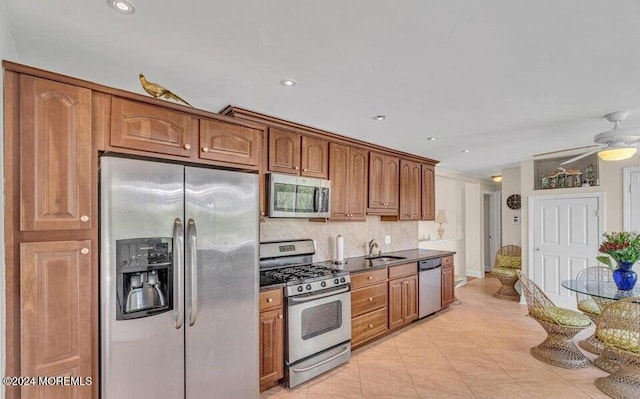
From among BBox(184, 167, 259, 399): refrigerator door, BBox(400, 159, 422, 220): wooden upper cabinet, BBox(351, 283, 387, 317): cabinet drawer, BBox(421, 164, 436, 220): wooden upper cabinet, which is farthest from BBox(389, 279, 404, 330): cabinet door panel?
BBox(184, 167, 259, 399): refrigerator door

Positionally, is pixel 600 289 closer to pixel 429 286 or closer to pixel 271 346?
pixel 429 286

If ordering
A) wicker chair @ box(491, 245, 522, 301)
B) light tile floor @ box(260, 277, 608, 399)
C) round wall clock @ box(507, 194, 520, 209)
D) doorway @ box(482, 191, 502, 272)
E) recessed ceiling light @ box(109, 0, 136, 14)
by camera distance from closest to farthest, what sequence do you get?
recessed ceiling light @ box(109, 0, 136, 14)
light tile floor @ box(260, 277, 608, 399)
wicker chair @ box(491, 245, 522, 301)
round wall clock @ box(507, 194, 520, 209)
doorway @ box(482, 191, 502, 272)

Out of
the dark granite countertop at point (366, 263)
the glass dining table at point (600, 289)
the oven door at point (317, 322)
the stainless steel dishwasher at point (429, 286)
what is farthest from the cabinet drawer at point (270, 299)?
the glass dining table at point (600, 289)

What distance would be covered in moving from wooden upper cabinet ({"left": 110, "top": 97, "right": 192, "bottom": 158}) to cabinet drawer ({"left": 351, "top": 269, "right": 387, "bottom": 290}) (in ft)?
6.92

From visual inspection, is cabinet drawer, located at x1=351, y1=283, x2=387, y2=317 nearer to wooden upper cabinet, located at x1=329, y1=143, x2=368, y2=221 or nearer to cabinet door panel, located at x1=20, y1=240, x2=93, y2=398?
wooden upper cabinet, located at x1=329, y1=143, x2=368, y2=221

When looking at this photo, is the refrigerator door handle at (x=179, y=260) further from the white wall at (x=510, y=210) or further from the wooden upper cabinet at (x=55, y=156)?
the white wall at (x=510, y=210)

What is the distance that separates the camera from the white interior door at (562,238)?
4.73m

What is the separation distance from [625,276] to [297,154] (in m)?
3.38

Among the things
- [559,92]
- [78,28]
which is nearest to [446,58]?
[559,92]

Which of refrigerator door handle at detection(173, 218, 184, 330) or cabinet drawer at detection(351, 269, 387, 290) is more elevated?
refrigerator door handle at detection(173, 218, 184, 330)

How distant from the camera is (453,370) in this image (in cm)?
309

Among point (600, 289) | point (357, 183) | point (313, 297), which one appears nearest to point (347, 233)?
point (357, 183)

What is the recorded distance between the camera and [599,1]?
4.84 feet

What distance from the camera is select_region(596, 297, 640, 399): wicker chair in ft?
8.47
